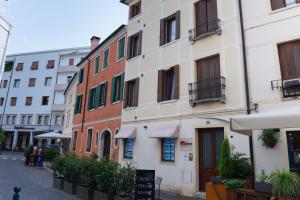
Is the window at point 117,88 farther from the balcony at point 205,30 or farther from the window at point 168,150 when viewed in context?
the balcony at point 205,30

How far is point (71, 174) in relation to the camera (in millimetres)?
11078

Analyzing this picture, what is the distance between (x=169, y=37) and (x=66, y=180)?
8.87m

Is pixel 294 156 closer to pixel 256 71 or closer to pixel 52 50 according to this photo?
pixel 256 71

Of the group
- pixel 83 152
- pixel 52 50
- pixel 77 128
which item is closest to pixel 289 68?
pixel 83 152

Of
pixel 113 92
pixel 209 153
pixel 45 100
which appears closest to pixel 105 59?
pixel 113 92

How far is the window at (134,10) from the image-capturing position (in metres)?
17.4

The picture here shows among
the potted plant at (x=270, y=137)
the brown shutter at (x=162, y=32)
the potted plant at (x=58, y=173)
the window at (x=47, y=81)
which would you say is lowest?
the potted plant at (x=58, y=173)

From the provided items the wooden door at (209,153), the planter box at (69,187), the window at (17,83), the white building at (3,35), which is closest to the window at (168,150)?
the wooden door at (209,153)

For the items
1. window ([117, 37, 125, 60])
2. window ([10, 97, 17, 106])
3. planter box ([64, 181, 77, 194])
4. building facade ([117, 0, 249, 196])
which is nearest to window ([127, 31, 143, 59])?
building facade ([117, 0, 249, 196])

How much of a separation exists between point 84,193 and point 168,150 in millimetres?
4395

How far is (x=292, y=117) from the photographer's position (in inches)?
217

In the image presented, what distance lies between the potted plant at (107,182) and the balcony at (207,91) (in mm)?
4571

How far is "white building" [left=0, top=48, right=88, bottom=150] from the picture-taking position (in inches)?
1777

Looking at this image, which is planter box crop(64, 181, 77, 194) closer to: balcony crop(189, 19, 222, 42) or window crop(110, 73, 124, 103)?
window crop(110, 73, 124, 103)
